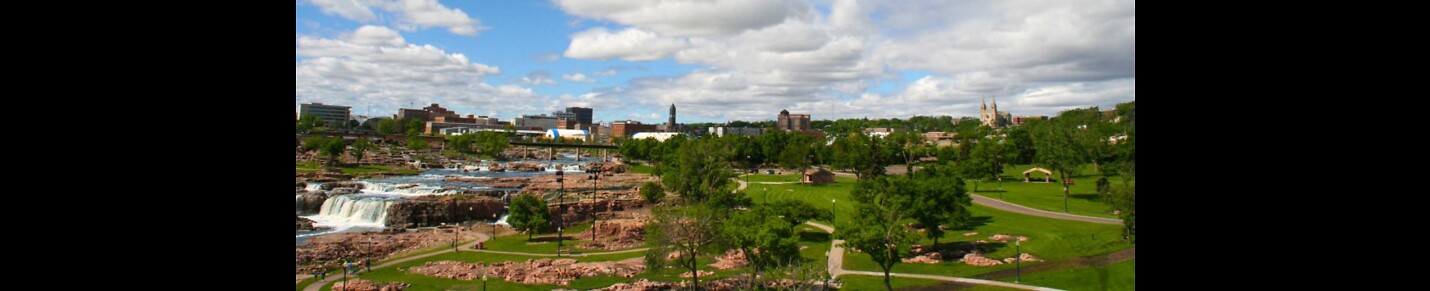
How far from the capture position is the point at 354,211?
3475 centimetres

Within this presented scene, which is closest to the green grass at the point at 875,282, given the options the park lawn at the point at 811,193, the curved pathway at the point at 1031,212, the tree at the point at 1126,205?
the tree at the point at 1126,205

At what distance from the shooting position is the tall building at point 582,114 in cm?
18565

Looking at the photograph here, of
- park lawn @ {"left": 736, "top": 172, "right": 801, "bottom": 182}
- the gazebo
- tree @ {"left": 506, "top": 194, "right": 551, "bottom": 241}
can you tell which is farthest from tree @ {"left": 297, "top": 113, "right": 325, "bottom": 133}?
the gazebo

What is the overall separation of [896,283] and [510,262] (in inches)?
479

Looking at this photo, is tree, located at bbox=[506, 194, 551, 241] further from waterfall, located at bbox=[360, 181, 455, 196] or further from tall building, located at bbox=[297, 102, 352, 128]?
tall building, located at bbox=[297, 102, 352, 128]

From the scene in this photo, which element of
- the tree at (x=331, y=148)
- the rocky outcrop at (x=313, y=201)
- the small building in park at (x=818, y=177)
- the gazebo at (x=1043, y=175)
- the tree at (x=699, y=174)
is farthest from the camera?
the tree at (x=331, y=148)

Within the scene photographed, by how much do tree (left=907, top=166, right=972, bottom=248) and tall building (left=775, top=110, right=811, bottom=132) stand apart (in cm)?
11963

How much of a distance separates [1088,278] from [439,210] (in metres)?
27.2

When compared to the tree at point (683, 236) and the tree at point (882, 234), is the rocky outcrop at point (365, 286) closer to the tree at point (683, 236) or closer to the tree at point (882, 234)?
the tree at point (683, 236)

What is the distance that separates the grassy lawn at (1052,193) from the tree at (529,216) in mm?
21667
